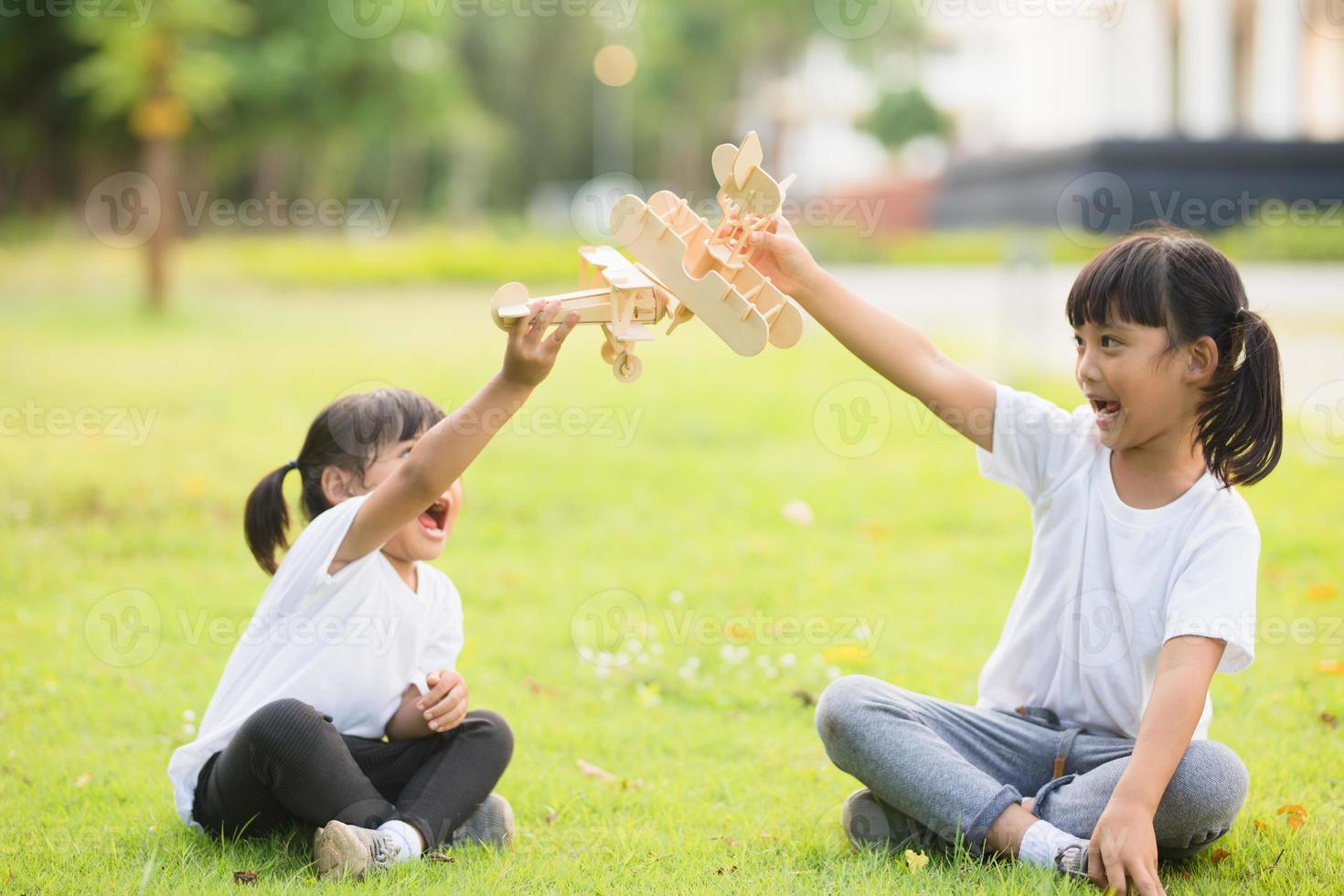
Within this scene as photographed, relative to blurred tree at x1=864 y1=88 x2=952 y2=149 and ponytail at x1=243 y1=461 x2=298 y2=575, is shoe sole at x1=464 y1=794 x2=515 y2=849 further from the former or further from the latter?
blurred tree at x1=864 y1=88 x2=952 y2=149

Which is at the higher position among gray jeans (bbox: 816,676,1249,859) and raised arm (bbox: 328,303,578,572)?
raised arm (bbox: 328,303,578,572)

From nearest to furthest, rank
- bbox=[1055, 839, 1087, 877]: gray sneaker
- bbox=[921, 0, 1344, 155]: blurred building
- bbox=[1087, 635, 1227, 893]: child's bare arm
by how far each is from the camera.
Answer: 1. bbox=[1087, 635, 1227, 893]: child's bare arm
2. bbox=[1055, 839, 1087, 877]: gray sneaker
3. bbox=[921, 0, 1344, 155]: blurred building

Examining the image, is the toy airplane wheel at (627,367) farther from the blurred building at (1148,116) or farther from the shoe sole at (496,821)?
the blurred building at (1148,116)

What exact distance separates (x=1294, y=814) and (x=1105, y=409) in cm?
108

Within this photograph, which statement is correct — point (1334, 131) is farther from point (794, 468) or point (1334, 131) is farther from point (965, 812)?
point (965, 812)

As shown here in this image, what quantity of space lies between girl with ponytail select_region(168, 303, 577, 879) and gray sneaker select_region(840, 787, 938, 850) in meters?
0.74

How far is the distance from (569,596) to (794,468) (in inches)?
84.3

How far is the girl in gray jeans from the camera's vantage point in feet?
7.93

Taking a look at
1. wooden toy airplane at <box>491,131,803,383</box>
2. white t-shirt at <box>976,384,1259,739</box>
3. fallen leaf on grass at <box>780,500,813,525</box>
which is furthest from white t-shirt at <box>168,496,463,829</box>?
fallen leaf on grass at <box>780,500,813,525</box>

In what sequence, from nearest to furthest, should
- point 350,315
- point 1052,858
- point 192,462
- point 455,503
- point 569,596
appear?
point 1052,858
point 455,503
point 569,596
point 192,462
point 350,315

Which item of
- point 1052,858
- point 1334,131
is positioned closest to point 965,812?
point 1052,858

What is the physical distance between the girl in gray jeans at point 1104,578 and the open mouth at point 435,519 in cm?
89

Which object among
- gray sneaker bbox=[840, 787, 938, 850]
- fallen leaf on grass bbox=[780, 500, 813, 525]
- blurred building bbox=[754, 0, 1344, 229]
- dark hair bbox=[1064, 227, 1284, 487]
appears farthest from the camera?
blurred building bbox=[754, 0, 1344, 229]

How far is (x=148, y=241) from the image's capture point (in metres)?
13.6
